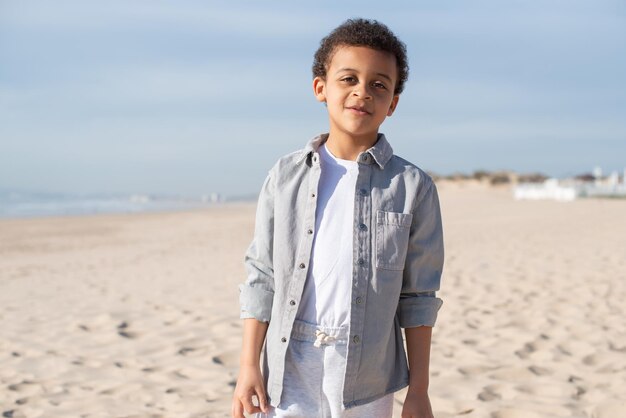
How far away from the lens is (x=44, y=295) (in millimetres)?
7574

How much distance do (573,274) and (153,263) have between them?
20.9ft

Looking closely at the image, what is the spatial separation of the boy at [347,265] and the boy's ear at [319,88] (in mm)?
62

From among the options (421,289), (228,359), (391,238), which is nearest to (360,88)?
(391,238)

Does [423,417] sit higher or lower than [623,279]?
higher

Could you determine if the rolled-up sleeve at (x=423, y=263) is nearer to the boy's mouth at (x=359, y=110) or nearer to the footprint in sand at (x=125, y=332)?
the boy's mouth at (x=359, y=110)

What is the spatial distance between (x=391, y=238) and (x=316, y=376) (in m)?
0.42

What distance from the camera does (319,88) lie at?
1.96 meters

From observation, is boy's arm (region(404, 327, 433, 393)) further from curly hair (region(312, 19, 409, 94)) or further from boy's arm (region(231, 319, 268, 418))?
curly hair (region(312, 19, 409, 94))

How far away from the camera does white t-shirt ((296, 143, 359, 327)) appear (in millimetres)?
1766

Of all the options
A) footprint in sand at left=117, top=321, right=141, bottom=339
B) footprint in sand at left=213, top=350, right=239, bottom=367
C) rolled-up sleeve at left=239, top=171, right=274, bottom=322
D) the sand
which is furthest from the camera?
footprint in sand at left=117, top=321, right=141, bottom=339

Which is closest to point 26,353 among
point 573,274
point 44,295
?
point 44,295

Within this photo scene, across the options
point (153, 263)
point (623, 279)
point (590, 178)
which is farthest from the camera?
point (590, 178)

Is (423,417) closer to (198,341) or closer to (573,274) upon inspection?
(198,341)

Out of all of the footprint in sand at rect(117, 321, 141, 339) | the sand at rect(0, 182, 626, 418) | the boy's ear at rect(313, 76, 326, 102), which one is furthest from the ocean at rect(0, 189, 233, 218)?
the boy's ear at rect(313, 76, 326, 102)
